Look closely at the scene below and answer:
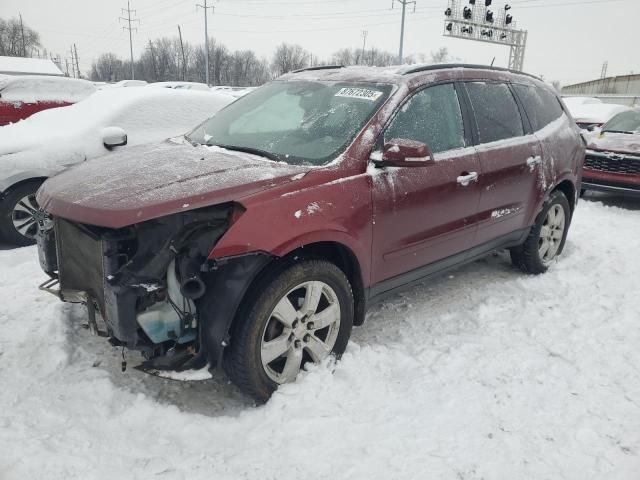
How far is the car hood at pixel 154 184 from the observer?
2176 millimetres

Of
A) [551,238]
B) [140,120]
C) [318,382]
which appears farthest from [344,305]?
[140,120]

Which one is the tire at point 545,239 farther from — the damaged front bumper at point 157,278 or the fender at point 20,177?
the fender at point 20,177

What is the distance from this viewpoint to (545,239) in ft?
15.4

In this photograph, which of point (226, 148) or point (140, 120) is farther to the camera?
point (140, 120)

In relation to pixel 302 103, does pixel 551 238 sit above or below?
below

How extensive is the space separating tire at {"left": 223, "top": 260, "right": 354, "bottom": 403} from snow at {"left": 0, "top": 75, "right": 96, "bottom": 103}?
361 inches

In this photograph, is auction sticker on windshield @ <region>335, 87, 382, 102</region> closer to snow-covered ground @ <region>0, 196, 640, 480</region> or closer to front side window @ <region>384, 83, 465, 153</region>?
front side window @ <region>384, 83, 465, 153</region>

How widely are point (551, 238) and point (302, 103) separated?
2901 mm

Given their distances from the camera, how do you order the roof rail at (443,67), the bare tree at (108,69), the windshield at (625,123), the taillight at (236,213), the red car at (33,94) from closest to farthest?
the taillight at (236,213)
the roof rail at (443,67)
the windshield at (625,123)
the red car at (33,94)
the bare tree at (108,69)

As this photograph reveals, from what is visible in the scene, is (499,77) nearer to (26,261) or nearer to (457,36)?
(26,261)

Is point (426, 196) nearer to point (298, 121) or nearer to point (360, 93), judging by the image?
point (360, 93)

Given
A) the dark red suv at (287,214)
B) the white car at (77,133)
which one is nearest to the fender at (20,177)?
the white car at (77,133)

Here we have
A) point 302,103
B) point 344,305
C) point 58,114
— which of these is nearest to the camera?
point 344,305

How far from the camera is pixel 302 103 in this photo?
11.1 feet
